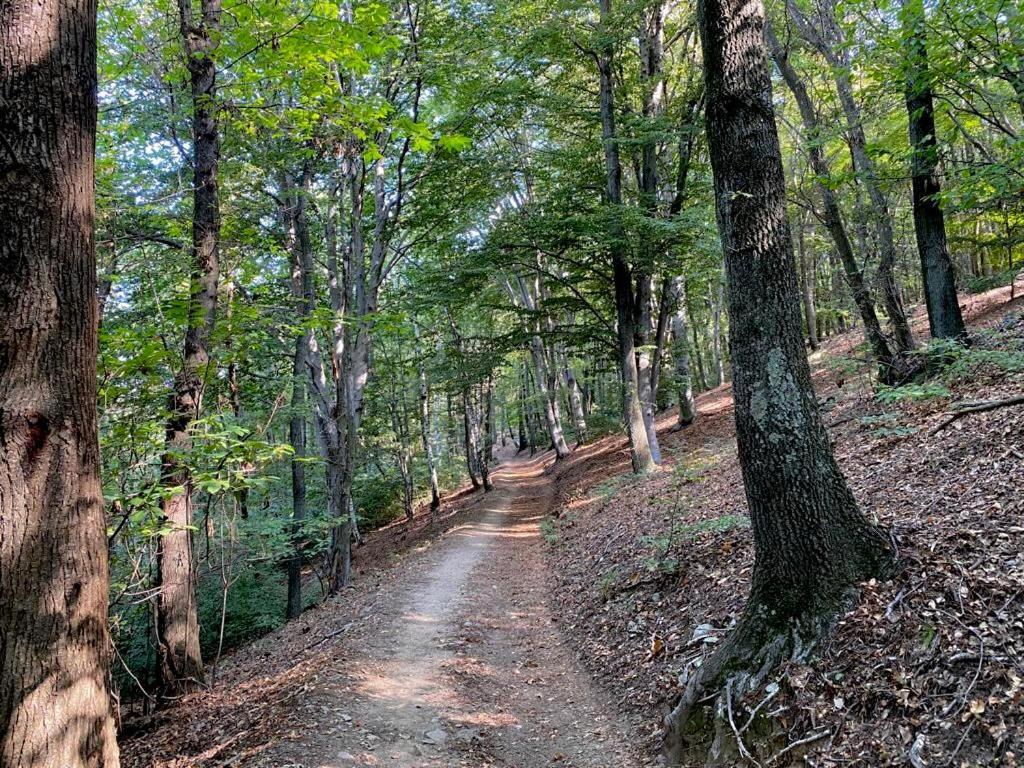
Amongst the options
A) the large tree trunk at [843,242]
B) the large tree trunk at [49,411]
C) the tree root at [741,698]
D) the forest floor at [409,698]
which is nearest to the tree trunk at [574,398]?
A: the large tree trunk at [843,242]

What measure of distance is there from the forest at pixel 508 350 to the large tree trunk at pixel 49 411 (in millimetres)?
15

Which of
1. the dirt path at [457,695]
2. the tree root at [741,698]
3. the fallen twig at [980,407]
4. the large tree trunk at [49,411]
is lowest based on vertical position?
the dirt path at [457,695]

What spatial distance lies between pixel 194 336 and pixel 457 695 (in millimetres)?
4934

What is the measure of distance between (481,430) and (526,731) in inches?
837

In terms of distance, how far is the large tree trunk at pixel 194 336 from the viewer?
20.6 ft

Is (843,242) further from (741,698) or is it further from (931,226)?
(741,698)

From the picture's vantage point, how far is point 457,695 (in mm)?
5832

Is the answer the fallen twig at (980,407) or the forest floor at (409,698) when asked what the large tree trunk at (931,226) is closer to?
the fallen twig at (980,407)

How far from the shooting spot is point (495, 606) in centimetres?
890

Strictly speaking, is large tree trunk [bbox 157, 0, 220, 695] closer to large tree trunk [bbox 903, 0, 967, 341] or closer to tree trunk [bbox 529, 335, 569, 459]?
large tree trunk [bbox 903, 0, 967, 341]

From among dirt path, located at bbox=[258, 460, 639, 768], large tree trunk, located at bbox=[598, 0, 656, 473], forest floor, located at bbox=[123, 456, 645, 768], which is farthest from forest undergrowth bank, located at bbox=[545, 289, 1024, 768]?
large tree trunk, located at bbox=[598, 0, 656, 473]

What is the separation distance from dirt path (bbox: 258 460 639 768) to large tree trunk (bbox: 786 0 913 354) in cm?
747

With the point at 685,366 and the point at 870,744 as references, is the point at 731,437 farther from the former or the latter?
the point at 870,744

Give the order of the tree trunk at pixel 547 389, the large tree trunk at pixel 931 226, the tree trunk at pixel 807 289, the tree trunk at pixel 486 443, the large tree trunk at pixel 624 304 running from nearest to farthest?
the large tree trunk at pixel 931 226 → the large tree trunk at pixel 624 304 → the tree trunk at pixel 807 289 → the tree trunk at pixel 547 389 → the tree trunk at pixel 486 443
